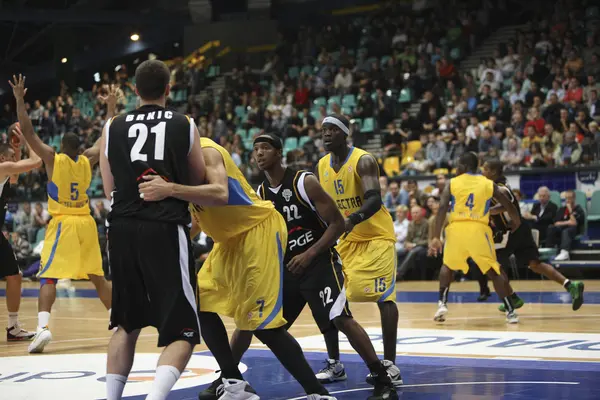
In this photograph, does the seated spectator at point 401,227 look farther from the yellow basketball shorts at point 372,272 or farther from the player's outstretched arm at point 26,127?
the yellow basketball shorts at point 372,272

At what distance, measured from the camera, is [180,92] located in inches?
1054

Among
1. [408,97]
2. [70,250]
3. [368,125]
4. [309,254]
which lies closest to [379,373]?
[309,254]

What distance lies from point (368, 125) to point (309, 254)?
560 inches

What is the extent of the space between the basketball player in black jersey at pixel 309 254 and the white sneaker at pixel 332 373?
43cm

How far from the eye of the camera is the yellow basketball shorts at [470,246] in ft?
31.5

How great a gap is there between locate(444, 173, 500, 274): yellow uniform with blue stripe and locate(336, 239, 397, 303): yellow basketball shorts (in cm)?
345

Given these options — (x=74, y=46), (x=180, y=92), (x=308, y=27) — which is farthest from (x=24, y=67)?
(x=308, y=27)

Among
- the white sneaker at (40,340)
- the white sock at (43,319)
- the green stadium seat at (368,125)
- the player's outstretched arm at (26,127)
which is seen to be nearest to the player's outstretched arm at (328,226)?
the player's outstretched arm at (26,127)

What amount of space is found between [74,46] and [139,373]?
91.7 feet

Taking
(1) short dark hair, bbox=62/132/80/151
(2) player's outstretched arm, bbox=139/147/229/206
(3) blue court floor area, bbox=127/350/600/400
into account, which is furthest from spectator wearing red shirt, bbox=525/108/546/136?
(2) player's outstretched arm, bbox=139/147/229/206

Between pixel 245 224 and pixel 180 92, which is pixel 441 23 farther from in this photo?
pixel 245 224

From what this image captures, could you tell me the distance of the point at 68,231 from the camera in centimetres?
822

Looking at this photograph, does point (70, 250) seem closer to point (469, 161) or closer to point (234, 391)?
point (234, 391)

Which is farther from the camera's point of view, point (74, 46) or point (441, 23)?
point (74, 46)
